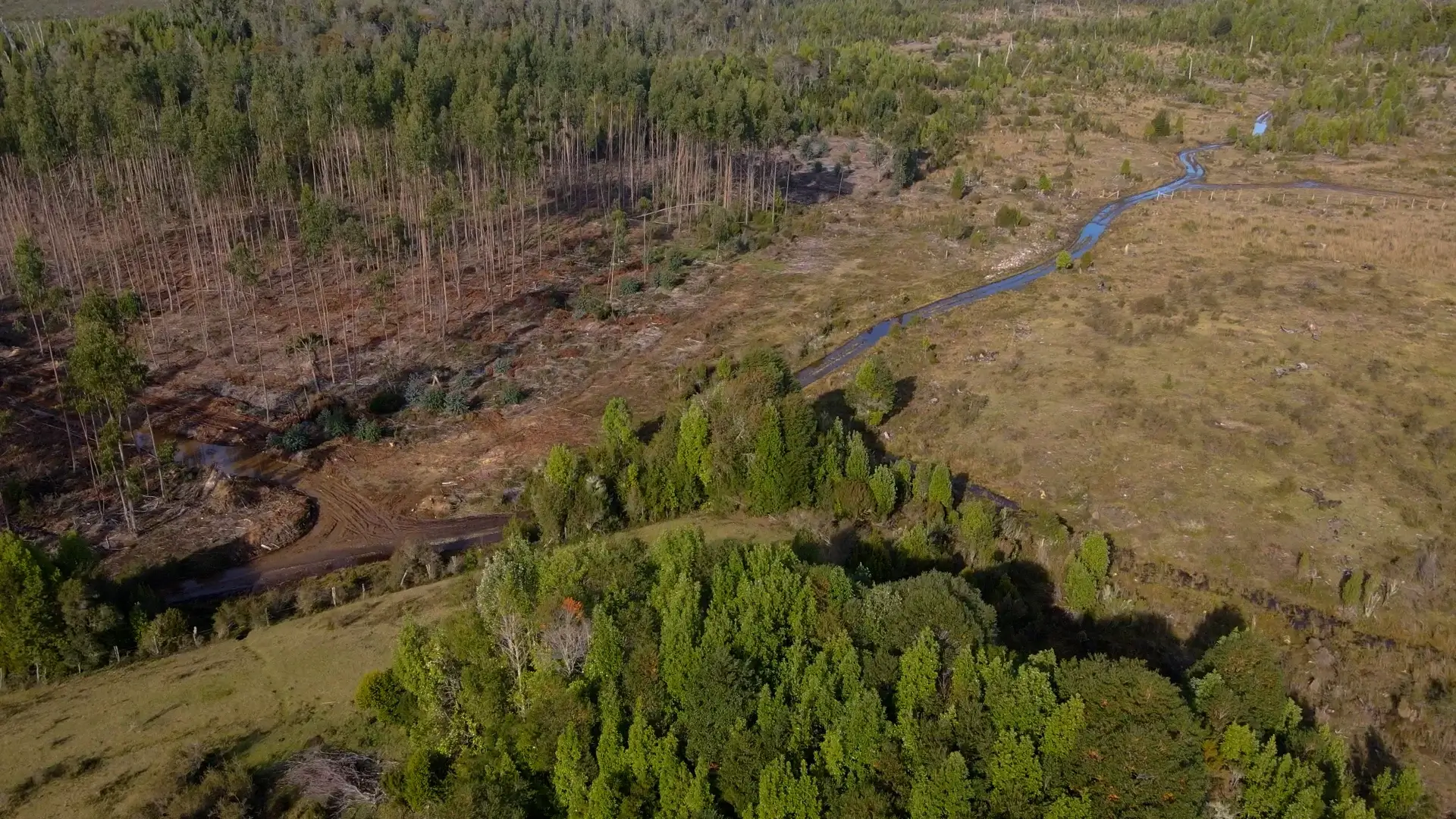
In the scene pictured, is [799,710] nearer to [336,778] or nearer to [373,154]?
[336,778]

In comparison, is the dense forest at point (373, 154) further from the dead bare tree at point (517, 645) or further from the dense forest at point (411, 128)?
the dead bare tree at point (517, 645)

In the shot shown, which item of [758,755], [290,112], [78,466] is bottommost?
[78,466]

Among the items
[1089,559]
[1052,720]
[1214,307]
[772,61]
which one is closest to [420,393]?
[1089,559]

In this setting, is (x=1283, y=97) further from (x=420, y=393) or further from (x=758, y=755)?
(x=758, y=755)

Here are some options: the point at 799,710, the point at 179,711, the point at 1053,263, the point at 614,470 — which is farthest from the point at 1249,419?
the point at 179,711

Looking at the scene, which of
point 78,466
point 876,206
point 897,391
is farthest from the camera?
point 876,206

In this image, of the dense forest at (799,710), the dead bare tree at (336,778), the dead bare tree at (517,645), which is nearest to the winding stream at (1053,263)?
the dense forest at (799,710)
